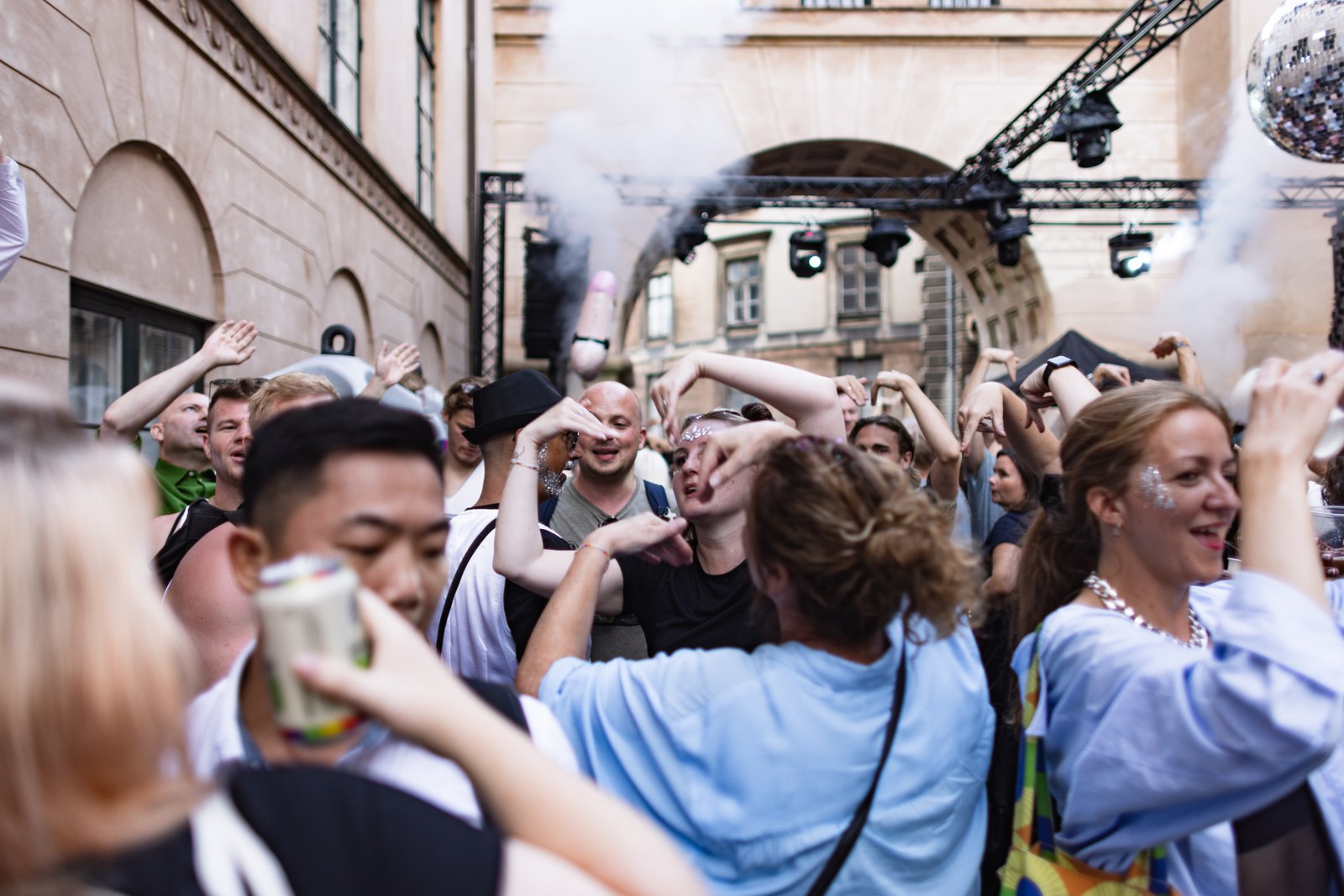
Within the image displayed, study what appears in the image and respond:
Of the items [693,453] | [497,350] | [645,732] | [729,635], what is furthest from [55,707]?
[497,350]

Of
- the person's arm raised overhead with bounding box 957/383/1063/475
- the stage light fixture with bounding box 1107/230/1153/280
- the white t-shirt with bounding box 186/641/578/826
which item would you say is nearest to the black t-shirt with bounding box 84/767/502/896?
the white t-shirt with bounding box 186/641/578/826

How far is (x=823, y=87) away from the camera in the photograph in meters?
13.4

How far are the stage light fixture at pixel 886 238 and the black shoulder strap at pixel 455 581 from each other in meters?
8.71

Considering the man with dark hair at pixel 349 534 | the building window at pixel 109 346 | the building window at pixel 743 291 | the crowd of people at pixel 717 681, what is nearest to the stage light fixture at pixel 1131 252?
the crowd of people at pixel 717 681

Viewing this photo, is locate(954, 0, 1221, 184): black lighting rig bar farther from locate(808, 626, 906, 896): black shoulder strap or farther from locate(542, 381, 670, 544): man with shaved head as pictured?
locate(808, 626, 906, 896): black shoulder strap

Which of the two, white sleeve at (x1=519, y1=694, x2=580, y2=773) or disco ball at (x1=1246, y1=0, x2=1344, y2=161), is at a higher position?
disco ball at (x1=1246, y1=0, x2=1344, y2=161)

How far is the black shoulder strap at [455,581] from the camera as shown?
101 inches

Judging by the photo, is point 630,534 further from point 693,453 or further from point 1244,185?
point 1244,185

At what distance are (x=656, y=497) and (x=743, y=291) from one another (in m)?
24.6

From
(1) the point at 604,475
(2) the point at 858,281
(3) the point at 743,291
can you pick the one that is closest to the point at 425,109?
(1) the point at 604,475

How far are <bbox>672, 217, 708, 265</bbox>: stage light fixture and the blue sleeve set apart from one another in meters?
9.83

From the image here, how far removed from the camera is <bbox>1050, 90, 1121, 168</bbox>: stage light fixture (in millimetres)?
8594

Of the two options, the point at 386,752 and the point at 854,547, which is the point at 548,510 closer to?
the point at 854,547

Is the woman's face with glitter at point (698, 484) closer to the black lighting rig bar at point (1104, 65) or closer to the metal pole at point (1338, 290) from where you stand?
the black lighting rig bar at point (1104, 65)
